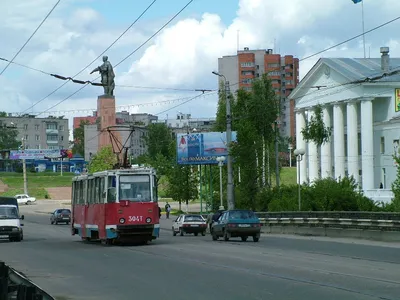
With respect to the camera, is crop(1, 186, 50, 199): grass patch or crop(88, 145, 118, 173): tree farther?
crop(1, 186, 50, 199): grass patch

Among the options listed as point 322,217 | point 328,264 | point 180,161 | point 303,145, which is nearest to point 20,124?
point 303,145

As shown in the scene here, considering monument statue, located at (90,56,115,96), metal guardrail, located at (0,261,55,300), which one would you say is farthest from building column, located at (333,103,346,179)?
metal guardrail, located at (0,261,55,300)

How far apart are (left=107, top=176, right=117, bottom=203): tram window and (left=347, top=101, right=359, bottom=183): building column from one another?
201ft

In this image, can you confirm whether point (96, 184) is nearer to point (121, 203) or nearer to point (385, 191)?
point (121, 203)

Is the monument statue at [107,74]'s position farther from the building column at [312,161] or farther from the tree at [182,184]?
the building column at [312,161]

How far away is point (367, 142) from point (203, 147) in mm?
26468

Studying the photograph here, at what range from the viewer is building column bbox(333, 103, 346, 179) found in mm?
95562

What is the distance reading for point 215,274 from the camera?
19797mm

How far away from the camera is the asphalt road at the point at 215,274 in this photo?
15625 mm

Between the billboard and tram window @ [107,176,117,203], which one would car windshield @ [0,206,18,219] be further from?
the billboard

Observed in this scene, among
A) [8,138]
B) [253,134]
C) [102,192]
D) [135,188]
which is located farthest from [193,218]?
[8,138]

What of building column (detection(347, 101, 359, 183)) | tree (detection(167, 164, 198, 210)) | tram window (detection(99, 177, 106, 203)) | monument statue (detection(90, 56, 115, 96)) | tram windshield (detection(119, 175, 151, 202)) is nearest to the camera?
tram windshield (detection(119, 175, 151, 202))

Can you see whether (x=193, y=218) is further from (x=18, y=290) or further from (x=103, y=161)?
(x=18, y=290)

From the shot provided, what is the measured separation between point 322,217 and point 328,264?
21841 mm
